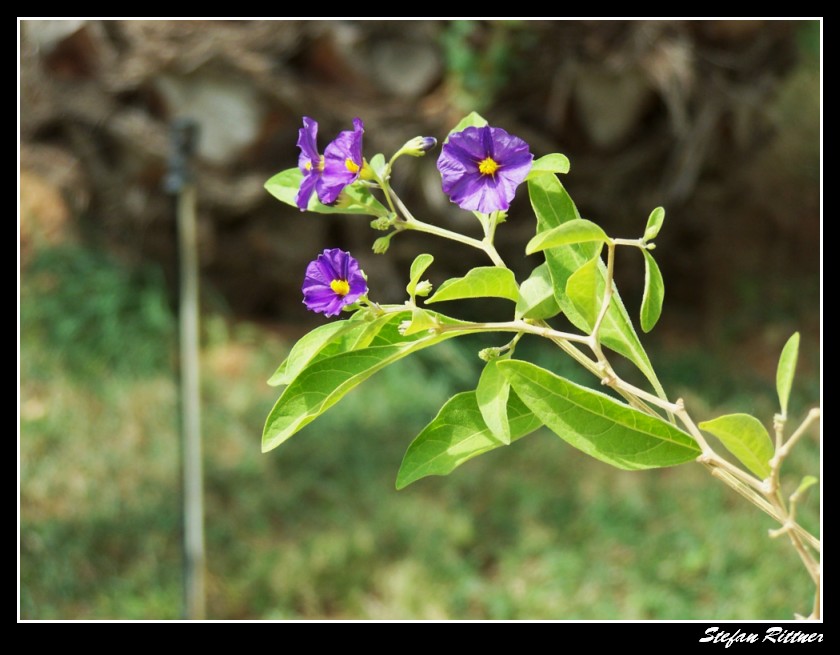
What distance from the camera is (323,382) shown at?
2.13 feet

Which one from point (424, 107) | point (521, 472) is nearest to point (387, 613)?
point (521, 472)

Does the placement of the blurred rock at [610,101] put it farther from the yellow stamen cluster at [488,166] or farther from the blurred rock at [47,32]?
the yellow stamen cluster at [488,166]

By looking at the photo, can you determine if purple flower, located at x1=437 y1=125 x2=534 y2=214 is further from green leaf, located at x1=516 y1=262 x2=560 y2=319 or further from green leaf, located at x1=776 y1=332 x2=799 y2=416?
green leaf, located at x1=776 y1=332 x2=799 y2=416

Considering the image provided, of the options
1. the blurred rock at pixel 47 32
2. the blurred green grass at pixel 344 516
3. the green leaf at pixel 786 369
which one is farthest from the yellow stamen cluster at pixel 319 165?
the blurred rock at pixel 47 32

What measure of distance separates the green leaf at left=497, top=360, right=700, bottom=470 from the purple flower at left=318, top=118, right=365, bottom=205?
6.6 inches

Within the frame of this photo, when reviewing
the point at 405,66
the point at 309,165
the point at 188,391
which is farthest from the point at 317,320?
the point at 309,165

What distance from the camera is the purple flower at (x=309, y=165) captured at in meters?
0.69

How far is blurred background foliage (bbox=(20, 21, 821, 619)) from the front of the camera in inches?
106

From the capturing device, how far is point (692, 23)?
10.8 ft

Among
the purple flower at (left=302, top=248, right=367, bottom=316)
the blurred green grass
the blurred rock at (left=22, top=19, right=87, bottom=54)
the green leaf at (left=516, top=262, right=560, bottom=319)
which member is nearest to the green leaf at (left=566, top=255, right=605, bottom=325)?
the green leaf at (left=516, top=262, right=560, bottom=319)

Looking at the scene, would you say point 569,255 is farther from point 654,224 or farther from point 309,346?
point 309,346

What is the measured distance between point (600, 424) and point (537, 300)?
10cm

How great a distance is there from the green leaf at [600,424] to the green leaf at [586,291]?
0.05m

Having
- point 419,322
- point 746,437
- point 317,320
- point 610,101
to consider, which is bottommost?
point 746,437
